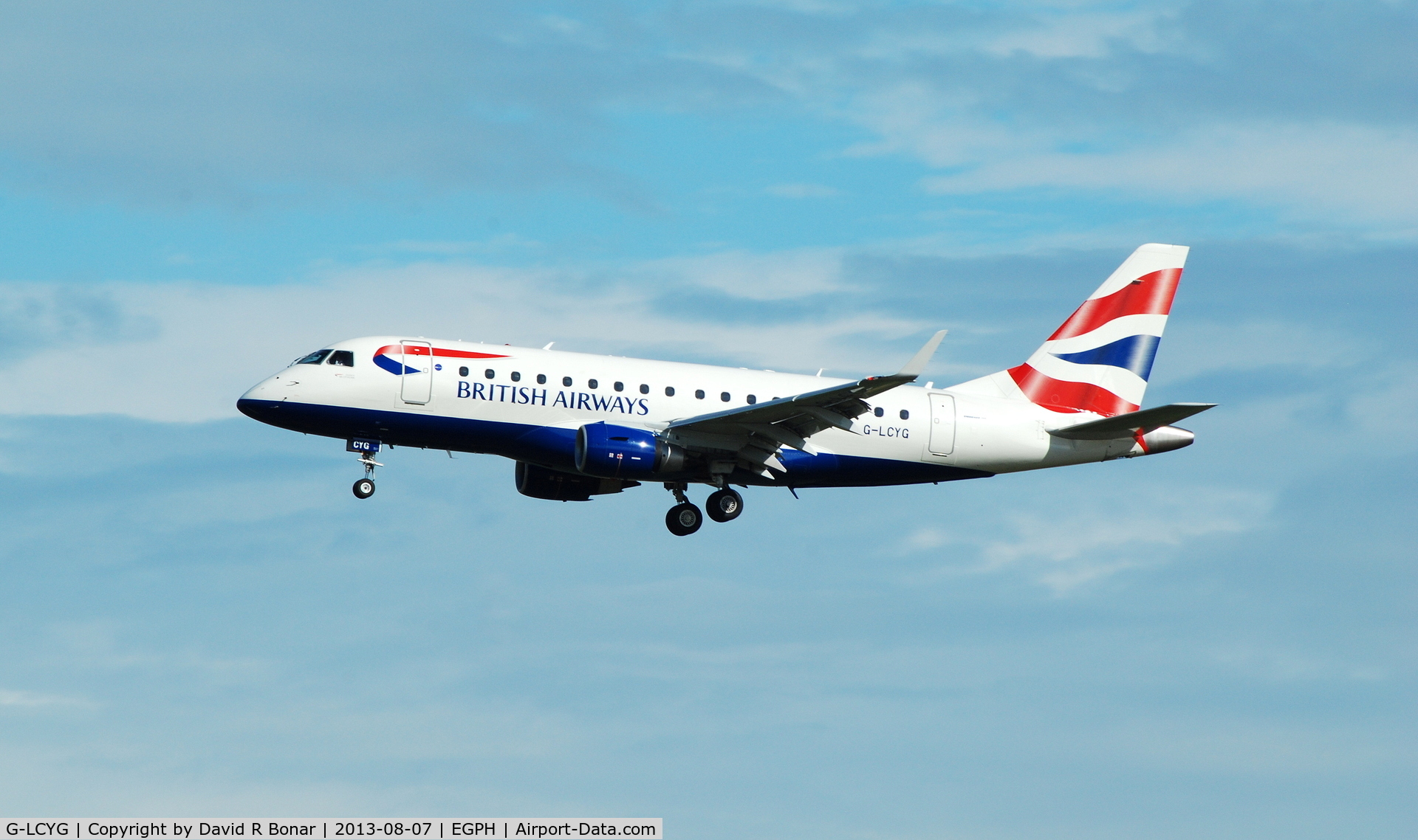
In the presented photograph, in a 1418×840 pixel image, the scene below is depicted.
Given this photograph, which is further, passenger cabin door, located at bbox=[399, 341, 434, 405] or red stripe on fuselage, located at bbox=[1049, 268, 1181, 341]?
red stripe on fuselage, located at bbox=[1049, 268, 1181, 341]

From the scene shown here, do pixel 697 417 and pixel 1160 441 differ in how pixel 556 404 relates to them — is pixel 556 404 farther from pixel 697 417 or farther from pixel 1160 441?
pixel 1160 441

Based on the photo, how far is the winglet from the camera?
40.4 metres

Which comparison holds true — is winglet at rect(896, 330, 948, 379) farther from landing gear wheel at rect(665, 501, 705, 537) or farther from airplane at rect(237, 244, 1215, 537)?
landing gear wheel at rect(665, 501, 705, 537)

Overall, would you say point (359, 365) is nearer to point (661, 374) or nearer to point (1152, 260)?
point (661, 374)

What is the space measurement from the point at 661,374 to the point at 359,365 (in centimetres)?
814

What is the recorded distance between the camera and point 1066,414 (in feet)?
166

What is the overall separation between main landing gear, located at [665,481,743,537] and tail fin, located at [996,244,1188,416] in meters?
9.29

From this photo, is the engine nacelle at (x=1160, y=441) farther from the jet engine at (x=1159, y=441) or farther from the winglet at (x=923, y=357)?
the winglet at (x=923, y=357)

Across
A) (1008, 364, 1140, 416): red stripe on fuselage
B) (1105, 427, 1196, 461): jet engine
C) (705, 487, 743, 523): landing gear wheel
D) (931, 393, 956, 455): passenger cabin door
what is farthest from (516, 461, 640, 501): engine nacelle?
(1105, 427, 1196, 461): jet engine

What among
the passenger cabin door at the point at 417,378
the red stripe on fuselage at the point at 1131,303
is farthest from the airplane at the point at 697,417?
the red stripe on fuselage at the point at 1131,303

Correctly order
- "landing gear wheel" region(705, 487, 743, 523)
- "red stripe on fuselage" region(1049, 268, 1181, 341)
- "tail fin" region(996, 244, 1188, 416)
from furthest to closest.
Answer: "red stripe on fuselage" region(1049, 268, 1181, 341) → "tail fin" region(996, 244, 1188, 416) → "landing gear wheel" region(705, 487, 743, 523)

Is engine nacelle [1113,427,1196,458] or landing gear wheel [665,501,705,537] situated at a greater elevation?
engine nacelle [1113,427,1196,458]

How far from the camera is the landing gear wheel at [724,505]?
1895 inches

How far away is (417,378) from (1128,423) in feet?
64.9
